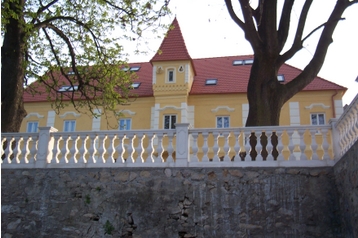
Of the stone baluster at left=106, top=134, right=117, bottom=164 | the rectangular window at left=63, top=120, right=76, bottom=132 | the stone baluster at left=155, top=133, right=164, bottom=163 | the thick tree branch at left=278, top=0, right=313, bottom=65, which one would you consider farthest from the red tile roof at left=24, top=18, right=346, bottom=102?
the stone baluster at left=155, top=133, right=164, bottom=163

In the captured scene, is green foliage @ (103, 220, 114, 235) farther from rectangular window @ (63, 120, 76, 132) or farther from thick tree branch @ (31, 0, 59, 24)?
rectangular window @ (63, 120, 76, 132)

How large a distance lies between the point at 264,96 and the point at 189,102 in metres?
13.7

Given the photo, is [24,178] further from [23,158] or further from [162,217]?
[162,217]

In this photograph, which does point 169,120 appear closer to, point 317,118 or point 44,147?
point 317,118

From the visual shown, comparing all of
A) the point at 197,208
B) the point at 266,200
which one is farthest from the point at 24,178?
the point at 266,200

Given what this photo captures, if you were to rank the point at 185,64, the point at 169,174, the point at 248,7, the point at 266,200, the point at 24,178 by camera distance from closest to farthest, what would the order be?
1. the point at 266,200
2. the point at 169,174
3. the point at 24,178
4. the point at 248,7
5. the point at 185,64

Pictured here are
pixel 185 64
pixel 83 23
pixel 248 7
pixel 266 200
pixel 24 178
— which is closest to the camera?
pixel 266 200

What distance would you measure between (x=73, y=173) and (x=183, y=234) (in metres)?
2.51

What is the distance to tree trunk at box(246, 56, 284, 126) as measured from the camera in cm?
876

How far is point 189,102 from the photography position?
22578mm

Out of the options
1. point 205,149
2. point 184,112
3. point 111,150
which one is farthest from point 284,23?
point 184,112

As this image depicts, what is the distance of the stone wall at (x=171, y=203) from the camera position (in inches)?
281

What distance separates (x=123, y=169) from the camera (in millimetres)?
7988

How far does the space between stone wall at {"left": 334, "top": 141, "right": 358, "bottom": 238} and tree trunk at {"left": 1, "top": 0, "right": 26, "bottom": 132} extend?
7361 millimetres
